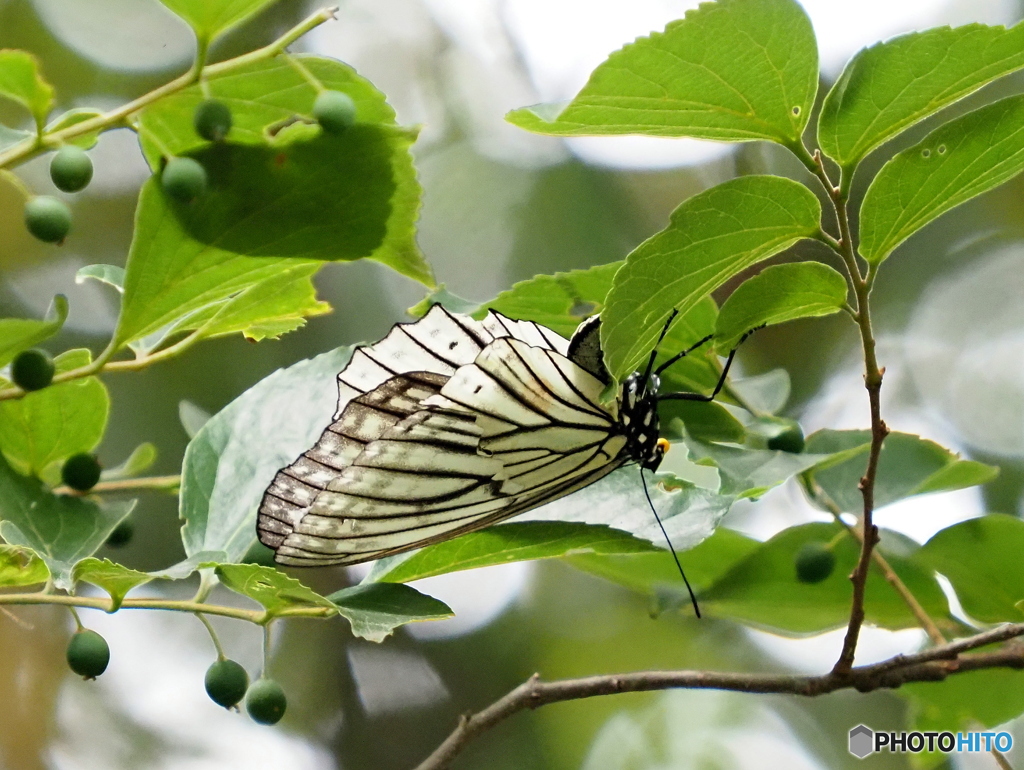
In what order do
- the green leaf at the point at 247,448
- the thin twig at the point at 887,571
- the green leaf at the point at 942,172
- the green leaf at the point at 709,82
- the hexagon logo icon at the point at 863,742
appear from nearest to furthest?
1. the green leaf at the point at 709,82
2. the green leaf at the point at 942,172
3. the green leaf at the point at 247,448
4. the thin twig at the point at 887,571
5. the hexagon logo icon at the point at 863,742

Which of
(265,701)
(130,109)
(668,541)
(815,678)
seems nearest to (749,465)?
(668,541)

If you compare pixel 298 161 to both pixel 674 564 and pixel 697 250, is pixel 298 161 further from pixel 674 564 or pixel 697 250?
pixel 674 564

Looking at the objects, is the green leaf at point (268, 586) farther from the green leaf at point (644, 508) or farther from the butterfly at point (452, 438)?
the green leaf at point (644, 508)

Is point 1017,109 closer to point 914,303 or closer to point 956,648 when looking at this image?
point 956,648

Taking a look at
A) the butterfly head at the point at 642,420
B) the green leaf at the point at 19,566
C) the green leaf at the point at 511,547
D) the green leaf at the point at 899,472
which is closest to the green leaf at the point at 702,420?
the butterfly head at the point at 642,420

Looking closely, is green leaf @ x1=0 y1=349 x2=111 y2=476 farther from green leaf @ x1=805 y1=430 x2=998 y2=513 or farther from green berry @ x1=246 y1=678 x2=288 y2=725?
green leaf @ x1=805 y1=430 x2=998 y2=513

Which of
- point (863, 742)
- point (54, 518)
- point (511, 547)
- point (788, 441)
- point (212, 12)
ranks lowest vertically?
point (863, 742)

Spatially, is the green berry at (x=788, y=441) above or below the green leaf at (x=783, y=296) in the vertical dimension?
below
